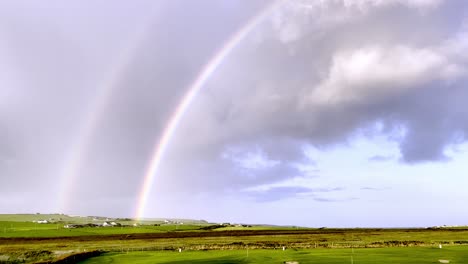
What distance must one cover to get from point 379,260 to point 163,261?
31.3 meters

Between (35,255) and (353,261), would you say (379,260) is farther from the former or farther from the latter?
(35,255)

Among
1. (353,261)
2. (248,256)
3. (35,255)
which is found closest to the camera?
(353,261)

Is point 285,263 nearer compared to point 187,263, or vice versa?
point 285,263

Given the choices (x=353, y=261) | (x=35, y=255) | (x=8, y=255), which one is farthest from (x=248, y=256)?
(x=8, y=255)

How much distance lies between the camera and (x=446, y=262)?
57750mm

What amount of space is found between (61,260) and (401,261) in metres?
48.0

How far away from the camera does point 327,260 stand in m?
63.4

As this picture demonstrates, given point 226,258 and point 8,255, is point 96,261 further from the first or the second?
point 8,255

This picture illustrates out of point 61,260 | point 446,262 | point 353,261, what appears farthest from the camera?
point 61,260

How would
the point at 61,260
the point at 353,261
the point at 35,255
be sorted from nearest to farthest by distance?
the point at 353,261 < the point at 61,260 < the point at 35,255

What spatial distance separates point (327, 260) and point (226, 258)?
1573 centimetres

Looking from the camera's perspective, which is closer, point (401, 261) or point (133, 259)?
point (401, 261)

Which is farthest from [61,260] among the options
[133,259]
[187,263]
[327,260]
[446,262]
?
[446,262]

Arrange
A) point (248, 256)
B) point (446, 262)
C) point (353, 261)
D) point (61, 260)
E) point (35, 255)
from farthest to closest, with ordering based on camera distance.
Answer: point (35, 255), point (248, 256), point (61, 260), point (353, 261), point (446, 262)
